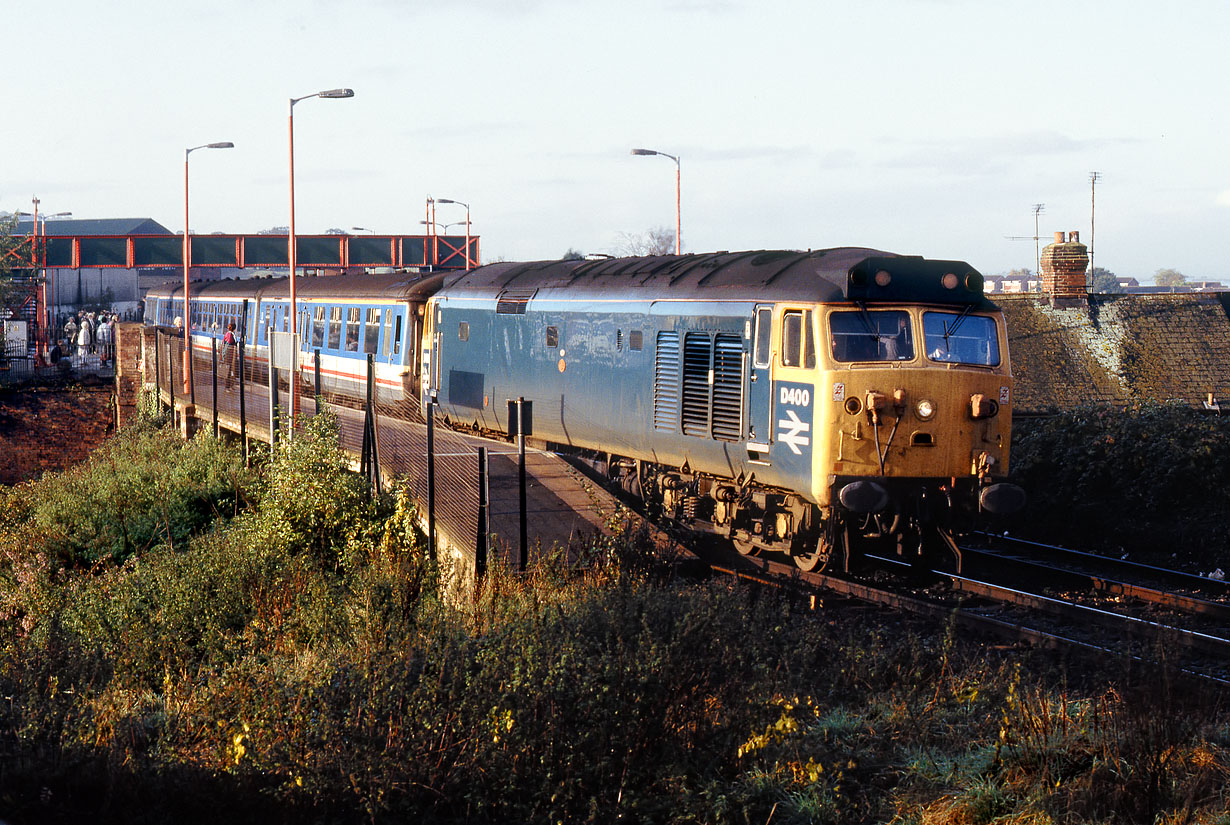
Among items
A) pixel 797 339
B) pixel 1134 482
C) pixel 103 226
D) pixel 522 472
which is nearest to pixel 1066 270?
pixel 1134 482

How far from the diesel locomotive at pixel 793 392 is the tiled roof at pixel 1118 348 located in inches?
506

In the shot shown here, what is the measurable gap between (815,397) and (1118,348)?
1974 centimetres

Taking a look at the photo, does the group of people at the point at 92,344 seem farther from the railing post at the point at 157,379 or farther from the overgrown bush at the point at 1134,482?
the overgrown bush at the point at 1134,482

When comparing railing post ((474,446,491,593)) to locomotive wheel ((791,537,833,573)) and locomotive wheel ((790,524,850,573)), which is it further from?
locomotive wheel ((791,537,833,573))

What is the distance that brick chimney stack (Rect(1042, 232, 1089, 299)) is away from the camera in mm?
31562

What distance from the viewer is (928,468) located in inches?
515

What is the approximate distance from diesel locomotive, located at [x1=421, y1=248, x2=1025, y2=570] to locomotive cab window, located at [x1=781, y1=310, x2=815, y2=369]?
21mm

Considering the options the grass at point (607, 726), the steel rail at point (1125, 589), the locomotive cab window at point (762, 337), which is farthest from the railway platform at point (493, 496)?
the steel rail at point (1125, 589)

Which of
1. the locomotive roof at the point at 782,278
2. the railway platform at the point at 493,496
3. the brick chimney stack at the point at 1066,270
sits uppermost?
the brick chimney stack at the point at 1066,270

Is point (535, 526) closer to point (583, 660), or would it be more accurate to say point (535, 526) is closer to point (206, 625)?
point (206, 625)

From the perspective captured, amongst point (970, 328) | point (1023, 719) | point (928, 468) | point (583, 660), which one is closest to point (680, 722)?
point (583, 660)

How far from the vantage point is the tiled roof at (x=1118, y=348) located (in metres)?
27.7

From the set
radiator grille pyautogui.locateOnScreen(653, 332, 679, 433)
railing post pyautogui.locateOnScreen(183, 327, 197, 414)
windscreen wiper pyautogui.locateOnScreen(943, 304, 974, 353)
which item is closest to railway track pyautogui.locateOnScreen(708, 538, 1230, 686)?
radiator grille pyautogui.locateOnScreen(653, 332, 679, 433)

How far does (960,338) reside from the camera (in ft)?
44.0
